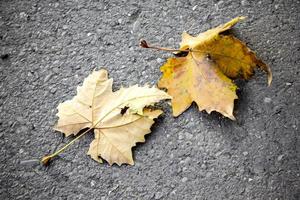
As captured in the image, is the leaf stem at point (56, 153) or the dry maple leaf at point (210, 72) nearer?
the dry maple leaf at point (210, 72)

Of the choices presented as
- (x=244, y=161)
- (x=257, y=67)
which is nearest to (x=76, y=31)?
(x=257, y=67)

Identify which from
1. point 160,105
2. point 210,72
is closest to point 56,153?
point 160,105

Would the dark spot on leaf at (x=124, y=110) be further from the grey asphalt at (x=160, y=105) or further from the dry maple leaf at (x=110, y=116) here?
the grey asphalt at (x=160, y=105)

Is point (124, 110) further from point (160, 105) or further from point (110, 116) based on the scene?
point (160, 105)

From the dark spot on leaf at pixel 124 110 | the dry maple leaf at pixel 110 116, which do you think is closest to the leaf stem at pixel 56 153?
the dry maple leaf at pixel 110 116

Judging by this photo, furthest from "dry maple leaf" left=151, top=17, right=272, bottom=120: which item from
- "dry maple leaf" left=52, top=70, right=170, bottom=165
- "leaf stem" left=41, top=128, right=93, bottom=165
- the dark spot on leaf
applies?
"leaf stem" left=41, top=128, right=93, bottom=165

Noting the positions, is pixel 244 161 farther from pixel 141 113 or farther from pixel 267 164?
pixel 141 113

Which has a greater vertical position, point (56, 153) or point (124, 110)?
point (124, 110)
